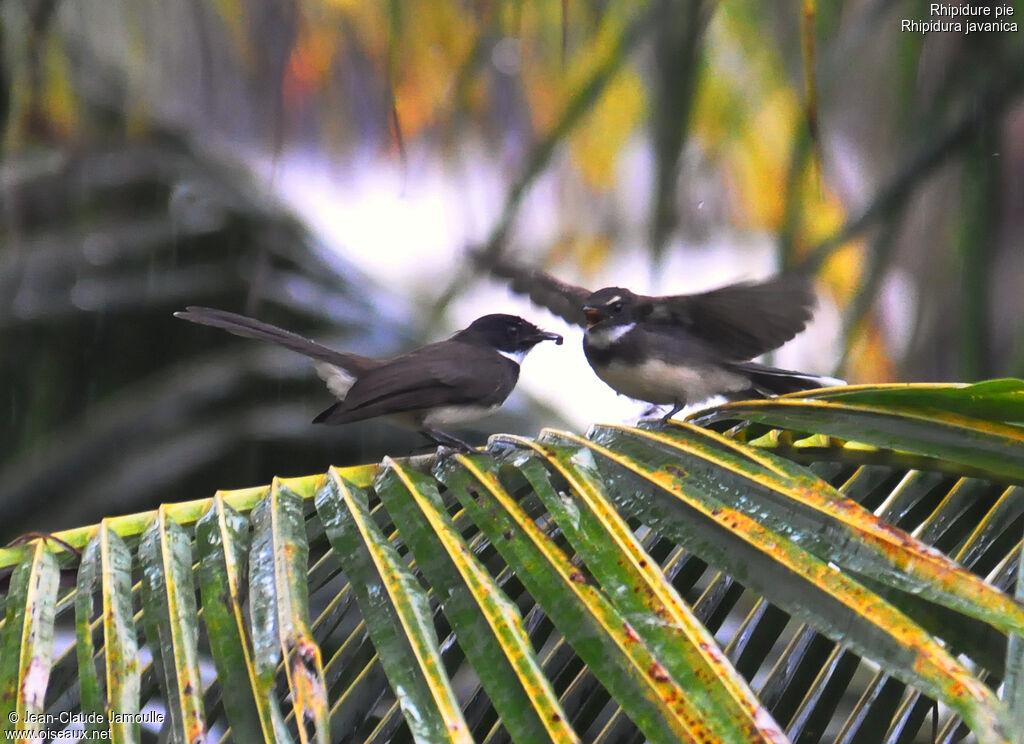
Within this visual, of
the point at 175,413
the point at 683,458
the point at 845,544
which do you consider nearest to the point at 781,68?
the point at 175,413

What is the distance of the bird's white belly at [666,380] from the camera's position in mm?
3318

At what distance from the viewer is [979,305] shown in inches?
93.4

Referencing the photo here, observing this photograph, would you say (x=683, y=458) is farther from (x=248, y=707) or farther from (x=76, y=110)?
(x=76, y=110)

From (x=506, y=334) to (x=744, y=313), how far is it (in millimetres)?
1046

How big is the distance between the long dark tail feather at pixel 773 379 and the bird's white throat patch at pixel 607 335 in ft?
1.20

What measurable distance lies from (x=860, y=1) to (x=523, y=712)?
17.4 ft

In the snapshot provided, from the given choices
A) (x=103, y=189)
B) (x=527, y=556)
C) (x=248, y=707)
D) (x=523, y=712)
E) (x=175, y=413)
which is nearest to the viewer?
(x=523, y=712)

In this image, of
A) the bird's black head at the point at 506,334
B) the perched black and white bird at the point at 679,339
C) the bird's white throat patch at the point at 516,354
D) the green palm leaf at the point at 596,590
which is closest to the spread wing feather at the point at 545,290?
the perched black and white bird at the point at 679,339

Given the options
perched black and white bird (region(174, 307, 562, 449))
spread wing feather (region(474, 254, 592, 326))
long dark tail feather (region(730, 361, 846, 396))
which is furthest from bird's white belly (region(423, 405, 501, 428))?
long dark tail feather (region(730, 361, 846, 396))

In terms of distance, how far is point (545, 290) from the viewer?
3.82 meters

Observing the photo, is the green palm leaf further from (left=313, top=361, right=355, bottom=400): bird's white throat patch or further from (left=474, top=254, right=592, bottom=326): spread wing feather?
(left=474, top=254, right=592, bottom=326): spread wing feather

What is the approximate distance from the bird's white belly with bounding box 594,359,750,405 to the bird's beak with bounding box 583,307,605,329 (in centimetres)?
18

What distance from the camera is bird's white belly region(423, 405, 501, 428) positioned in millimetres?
3209

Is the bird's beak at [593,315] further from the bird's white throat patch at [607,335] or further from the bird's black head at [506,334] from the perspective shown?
the bird's black head at [506,334]
